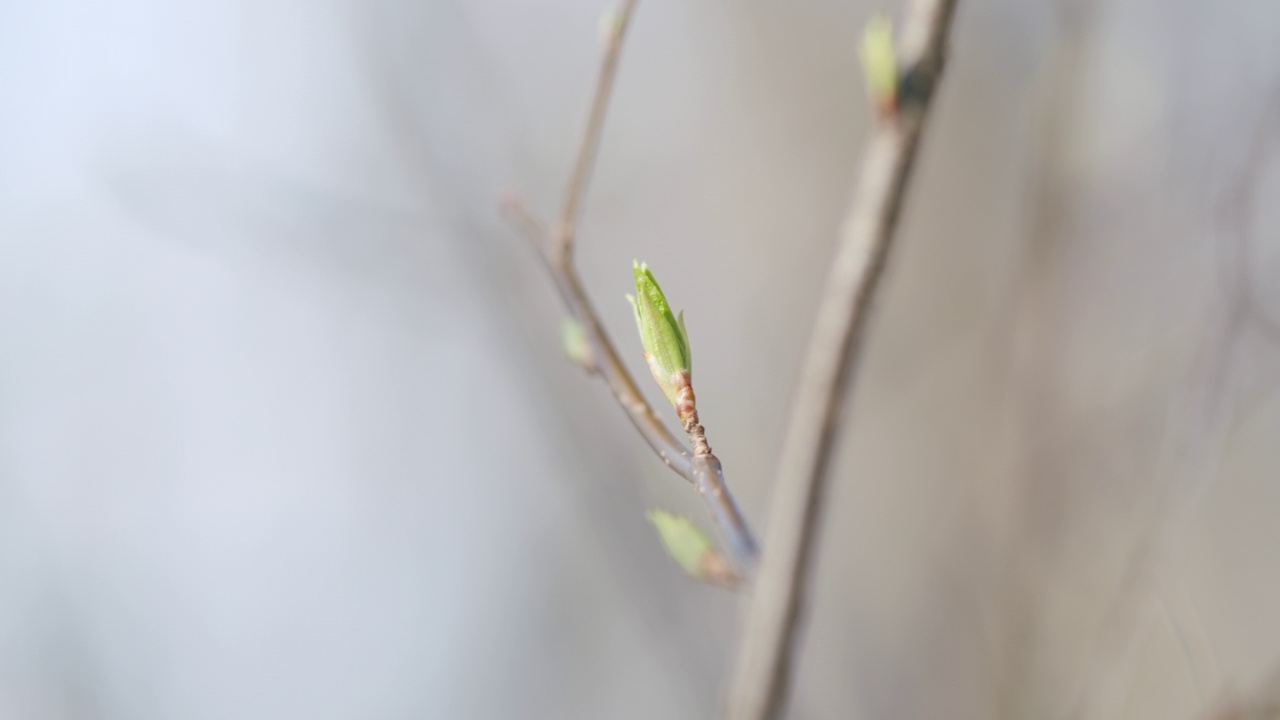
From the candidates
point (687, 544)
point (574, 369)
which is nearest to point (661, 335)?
point (687, 544)

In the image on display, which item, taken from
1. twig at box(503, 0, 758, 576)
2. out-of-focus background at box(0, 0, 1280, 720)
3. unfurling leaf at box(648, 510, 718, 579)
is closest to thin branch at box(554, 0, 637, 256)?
twig at box(503, 0, 758, 576)

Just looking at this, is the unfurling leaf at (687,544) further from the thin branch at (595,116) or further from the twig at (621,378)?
the thin branch at (595,116)

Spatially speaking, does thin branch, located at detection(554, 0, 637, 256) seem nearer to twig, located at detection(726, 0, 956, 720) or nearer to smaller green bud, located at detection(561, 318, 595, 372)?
smaller green bud, located at detection(561, 318, 595, 372)

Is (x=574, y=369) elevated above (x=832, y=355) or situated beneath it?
elevated above

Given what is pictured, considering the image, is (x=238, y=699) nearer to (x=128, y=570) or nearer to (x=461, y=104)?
(x=128, y=570)

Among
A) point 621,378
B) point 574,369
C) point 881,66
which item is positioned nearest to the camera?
point 881,66

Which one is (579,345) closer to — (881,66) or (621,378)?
(621,378)

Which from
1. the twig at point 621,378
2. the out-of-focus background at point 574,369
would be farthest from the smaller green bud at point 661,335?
the out-of-focus background at point 574,369
